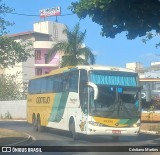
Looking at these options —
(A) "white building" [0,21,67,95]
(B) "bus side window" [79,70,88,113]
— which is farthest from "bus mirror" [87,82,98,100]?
(A) "white building" [0,21,67,95]

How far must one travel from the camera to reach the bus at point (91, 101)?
1127 centimetres

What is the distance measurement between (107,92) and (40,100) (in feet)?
10.5

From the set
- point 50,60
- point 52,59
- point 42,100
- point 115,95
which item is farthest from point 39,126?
point 52,59

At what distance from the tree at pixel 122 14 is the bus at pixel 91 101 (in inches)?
52.6

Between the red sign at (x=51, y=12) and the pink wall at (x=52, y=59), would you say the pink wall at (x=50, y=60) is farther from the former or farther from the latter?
the red sign at (x=51, y=12)

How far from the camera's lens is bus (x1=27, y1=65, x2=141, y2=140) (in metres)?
11.3

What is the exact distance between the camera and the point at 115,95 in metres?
11.2

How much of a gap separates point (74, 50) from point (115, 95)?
2.15 m

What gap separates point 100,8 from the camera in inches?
372

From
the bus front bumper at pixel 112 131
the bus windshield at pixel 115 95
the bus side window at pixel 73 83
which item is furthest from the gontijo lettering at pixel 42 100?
the bus front bumper at pixel 112 131

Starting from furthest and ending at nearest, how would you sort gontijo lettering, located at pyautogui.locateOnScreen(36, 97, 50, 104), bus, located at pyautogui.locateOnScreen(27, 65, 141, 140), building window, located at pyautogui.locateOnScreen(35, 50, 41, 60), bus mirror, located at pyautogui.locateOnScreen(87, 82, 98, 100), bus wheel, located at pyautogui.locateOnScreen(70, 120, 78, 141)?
1. gontijo lettering, located at pyautogui.locateOnScreen(36, 97, 50, 104)
2. bus mirror, located at pyautogui.locateOnScreen(87, 82, 98, 100)
3. bus, located at pyautogui.locateOnScreen(27, 65, 141, 140)
4. bus wheel, located at pyautogui.locateOnScreen(70, 120, 78, 141)
5. building window, located at pyautogui.locateOnScreen(35, 50, 41, 60)

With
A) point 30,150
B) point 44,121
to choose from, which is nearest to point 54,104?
point 44,121

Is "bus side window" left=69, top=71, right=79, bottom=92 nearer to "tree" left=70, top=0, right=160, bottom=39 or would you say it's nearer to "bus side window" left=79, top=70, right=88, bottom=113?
"bus side window" left=79, top=70, right=88, bottom=113

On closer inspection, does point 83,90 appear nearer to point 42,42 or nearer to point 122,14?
point 42,42
